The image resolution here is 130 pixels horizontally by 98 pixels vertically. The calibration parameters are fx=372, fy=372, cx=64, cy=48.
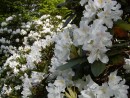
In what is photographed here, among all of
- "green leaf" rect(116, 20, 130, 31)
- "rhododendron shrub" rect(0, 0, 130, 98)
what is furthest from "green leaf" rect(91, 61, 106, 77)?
"green leaf" rect(116, 20, 130, 31)

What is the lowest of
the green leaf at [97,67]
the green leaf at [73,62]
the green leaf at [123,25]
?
the green leaf at [97,67]

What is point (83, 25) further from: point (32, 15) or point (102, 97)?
point (32, 15)

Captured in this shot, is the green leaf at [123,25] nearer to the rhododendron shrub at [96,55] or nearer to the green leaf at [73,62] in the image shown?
the rhododendron shrub at [96,55]

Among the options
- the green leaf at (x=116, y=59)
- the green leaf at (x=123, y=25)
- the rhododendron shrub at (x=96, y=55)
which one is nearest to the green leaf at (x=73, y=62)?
the rhododendron shrub at (x=96, y=55)

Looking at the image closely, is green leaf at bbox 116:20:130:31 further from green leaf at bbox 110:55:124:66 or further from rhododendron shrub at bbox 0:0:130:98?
green leaf at bbox 110:55:124:66

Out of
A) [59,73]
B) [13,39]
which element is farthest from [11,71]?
[59,73]

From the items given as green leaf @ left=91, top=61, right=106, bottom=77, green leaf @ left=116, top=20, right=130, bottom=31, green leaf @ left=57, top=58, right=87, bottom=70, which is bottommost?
green leaf @ left=91, top=61, right=106, bottom=77

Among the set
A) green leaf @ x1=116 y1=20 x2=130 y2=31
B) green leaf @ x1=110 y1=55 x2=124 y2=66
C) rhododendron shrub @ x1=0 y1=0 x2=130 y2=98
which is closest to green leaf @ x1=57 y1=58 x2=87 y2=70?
rhododendron shrub @ x1=0 y1=0 x2=130 y2=98

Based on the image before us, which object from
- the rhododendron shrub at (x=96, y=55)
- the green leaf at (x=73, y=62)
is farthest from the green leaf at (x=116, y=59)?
the green leaf at (x=73, y=62)

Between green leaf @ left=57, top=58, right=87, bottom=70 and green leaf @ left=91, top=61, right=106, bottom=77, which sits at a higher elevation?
green leaf @ left=57, top=58, right=87, bottom=70

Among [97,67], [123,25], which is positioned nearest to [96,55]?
[97,67]

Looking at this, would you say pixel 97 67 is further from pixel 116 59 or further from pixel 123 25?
pixel 123 25

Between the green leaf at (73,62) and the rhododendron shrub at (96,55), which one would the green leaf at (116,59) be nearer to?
the rhododendron shrub at (96,55)

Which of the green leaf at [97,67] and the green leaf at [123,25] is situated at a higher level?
the green leaf at [123,25]
